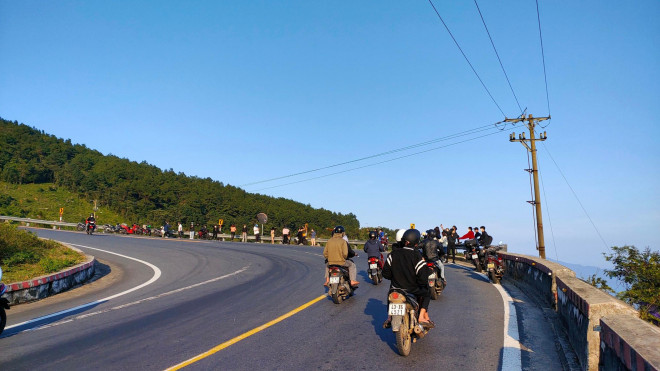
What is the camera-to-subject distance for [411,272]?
6.74 metres

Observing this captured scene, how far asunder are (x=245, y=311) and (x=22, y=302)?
569cm

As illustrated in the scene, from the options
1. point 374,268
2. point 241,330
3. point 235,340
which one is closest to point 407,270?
point 235,340

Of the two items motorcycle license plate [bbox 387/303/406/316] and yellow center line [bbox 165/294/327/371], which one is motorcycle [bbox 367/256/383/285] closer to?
yellow center line [bbox 165/294/327/371]

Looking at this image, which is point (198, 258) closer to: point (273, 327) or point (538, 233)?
point (273, 327)

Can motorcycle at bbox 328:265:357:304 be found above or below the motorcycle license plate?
below

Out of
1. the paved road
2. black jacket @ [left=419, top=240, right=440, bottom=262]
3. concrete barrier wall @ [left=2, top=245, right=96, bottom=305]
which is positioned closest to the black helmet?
the paved road

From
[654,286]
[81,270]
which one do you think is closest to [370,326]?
[81,270]

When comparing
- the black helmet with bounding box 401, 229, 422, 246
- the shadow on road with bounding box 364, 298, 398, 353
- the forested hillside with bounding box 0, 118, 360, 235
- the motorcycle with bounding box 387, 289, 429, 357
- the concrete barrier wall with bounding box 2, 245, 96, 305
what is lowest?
the concrete barrier wall with bounding box 2, 245, 96, 305

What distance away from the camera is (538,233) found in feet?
91.6

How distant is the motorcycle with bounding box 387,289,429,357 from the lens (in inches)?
244

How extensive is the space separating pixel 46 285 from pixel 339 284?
761cm

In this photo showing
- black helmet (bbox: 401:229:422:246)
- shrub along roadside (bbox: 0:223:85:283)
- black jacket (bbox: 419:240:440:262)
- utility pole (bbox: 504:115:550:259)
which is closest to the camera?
black helmet (bbox: 401:229:422:246)

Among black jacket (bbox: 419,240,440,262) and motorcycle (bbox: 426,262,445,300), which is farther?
black jacket (bbox: 419,240,440,262)

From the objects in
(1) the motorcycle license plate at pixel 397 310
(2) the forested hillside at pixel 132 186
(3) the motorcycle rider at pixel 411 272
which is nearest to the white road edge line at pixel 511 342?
(3) the motorcycle rider at pixel 411 272
